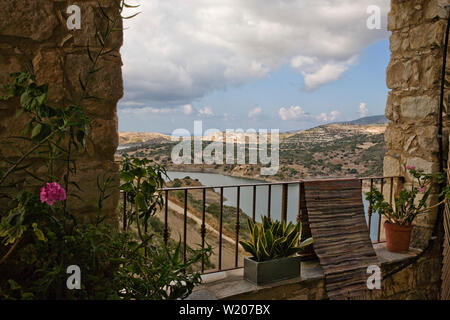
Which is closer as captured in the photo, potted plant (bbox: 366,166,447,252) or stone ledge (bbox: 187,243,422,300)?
stone ledge (bbox: 187,243,422,300)

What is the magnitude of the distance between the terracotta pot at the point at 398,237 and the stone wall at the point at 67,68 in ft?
8.30

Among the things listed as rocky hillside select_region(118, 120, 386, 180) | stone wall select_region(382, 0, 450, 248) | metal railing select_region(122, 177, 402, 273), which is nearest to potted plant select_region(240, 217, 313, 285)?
metal railing select_region(122, 177, 402, 273)

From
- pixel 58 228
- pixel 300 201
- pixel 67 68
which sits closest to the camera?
pixel 58 228

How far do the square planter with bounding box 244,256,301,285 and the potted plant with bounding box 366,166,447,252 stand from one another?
1099mm

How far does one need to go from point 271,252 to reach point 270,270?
0.39 ft

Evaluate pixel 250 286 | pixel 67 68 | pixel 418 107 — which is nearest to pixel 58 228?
pixel 67 68

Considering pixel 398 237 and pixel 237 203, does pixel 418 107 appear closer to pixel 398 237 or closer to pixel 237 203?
pixel 398 237

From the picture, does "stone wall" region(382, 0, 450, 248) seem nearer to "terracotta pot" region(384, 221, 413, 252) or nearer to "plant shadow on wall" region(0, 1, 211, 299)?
"terracotta pot" region(384, 221, 413, 252)

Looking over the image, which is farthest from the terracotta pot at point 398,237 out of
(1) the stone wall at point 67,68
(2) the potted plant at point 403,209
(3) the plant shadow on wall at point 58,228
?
(1) the stone wall at point 67,68

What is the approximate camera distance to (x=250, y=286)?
6.95ft

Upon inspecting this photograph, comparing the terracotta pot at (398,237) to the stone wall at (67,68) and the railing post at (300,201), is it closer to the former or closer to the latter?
the railing post at (300,201)

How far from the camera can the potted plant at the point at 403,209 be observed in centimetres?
289

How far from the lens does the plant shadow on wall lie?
3.90 feet
